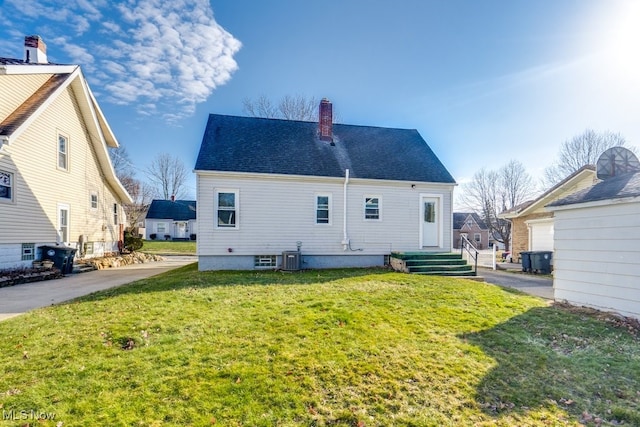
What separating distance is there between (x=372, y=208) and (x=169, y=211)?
121ft

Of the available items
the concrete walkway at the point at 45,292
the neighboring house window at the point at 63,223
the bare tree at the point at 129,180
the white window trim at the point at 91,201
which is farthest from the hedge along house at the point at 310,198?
the bare tree at the point at 129,180

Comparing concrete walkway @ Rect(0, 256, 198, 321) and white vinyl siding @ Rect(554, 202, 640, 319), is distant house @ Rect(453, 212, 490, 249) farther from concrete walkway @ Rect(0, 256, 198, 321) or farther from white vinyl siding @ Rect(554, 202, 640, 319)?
concrete walkway @ Rect(0, 256, 198, 321)

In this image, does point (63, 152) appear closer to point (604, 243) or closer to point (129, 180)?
point (604, 243)

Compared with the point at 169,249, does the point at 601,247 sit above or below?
above

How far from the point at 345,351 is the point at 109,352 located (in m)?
3.41

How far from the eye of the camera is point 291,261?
1192cm

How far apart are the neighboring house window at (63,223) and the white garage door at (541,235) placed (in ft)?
79.5

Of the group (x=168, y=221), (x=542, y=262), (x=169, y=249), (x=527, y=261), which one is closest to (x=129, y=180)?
(x=168, y=221)

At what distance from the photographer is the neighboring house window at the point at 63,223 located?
1363cm

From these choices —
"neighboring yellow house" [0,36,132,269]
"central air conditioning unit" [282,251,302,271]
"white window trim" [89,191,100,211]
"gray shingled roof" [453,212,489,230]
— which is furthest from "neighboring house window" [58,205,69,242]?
"gray shingled roof" [453,212,489,230]

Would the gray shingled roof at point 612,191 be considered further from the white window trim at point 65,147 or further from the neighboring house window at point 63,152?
the neighboring house window at point 63,152

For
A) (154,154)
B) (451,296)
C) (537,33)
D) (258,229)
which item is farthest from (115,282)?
(154,154)

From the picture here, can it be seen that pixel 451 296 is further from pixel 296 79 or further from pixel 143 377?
pixel 296 79

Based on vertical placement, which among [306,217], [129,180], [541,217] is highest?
[129,180]
